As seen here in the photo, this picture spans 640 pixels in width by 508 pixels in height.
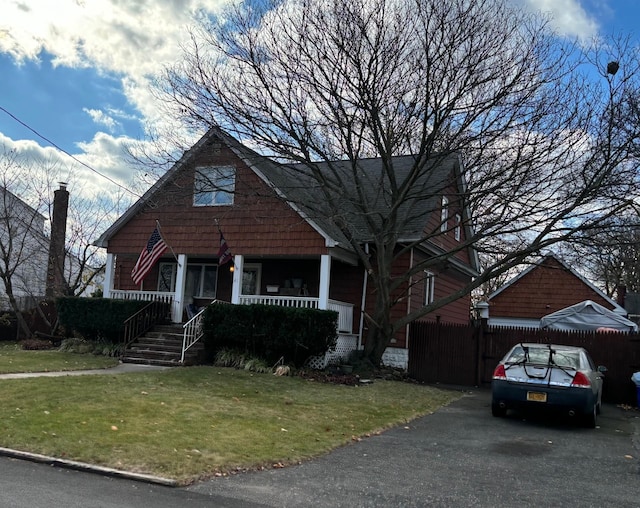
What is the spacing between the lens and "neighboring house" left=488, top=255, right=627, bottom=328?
96.3 ft

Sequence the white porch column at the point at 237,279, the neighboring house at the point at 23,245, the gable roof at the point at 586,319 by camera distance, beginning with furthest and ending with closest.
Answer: the neighboring house at the point at 23,245, the gable roof at the point at 586,319, the white porch column at the point at 237,279

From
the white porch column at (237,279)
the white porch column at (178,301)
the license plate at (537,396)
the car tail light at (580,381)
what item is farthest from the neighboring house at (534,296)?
the license plate at (537,396)

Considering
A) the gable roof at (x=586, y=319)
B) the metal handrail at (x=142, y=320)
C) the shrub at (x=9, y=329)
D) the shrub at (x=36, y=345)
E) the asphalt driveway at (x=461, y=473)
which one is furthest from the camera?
the shrub at (x=9, y=329)

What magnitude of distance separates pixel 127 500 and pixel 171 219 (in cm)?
1493

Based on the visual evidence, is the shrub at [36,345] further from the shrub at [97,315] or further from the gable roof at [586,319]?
the gable roof at [586,319]

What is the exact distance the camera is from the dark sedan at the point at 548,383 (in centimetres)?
998

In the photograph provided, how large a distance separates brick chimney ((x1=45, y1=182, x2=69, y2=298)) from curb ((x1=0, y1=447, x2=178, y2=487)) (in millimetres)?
19663

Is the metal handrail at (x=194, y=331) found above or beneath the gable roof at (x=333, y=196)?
beneath

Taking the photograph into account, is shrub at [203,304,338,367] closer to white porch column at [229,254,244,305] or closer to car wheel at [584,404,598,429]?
white porch column at [229,254,244,305]

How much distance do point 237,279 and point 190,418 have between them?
944cm

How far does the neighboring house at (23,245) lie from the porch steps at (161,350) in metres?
8.70

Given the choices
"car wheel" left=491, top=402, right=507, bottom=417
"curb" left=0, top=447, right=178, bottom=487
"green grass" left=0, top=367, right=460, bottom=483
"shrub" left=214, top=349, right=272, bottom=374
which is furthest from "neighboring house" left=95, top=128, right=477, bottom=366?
"curb" left=0, top=447, right=178, bottom=487

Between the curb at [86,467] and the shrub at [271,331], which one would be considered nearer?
the curb at [86,467]

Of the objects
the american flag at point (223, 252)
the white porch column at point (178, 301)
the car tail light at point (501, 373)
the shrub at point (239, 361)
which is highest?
the american flag at point (223, 252)
